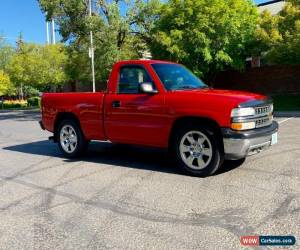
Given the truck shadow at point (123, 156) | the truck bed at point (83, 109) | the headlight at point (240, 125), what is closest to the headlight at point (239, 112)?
the headlight at point (240, 125)

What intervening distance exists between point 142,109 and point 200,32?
618 inches

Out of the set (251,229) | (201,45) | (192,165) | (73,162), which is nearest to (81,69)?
(201,45)

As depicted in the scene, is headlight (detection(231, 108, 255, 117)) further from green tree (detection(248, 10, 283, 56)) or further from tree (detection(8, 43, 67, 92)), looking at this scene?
tree (detection(8, 43, 67, 92))

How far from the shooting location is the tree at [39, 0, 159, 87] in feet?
78.0

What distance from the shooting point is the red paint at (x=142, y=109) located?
663 cm

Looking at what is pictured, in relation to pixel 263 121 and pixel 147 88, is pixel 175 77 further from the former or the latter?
pixel 263 121

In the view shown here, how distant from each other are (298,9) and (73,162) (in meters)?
17.1

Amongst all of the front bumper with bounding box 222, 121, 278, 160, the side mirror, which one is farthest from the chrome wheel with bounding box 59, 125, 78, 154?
the front bumper with bounding box 222, 121, 278, 160

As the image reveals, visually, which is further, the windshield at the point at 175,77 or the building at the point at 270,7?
the building at the point at 270,7

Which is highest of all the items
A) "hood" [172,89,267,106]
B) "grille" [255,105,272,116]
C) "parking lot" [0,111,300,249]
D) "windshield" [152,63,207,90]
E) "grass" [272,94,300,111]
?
"windshield" [152,63,207,90]

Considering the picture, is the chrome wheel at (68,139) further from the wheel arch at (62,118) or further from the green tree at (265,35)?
the green tree at (265,35)

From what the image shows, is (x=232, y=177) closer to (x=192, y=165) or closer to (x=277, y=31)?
(x=192, y=165)

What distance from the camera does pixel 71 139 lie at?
8.97m

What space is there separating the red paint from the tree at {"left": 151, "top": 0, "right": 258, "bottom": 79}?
47.0ft
